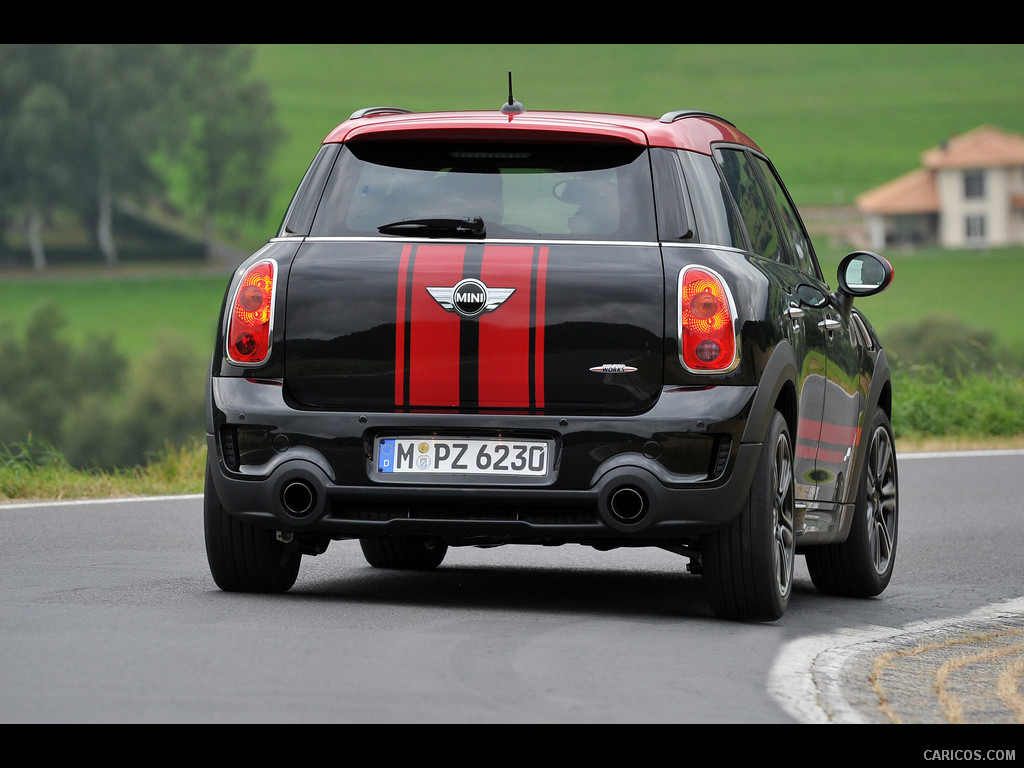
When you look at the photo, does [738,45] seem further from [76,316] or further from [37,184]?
[76,316]

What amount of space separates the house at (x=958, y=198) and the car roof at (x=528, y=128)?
105 metres

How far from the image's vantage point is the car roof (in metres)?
6.90

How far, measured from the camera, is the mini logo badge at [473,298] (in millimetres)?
6559

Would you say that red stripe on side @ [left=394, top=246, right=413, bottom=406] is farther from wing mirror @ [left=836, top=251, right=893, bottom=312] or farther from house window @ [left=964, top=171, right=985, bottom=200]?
house window @ [left=964, top=171, right=985, bottom=200]

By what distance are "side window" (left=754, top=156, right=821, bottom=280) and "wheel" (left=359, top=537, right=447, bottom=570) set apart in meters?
2.08

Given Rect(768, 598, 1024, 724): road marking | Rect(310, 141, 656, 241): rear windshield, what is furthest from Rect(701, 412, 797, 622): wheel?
Rect(310, 141, 656, 241): rear windshield

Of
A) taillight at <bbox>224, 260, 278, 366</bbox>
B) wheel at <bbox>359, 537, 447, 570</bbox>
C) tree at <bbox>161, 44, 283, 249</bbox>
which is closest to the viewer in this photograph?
taillight at <bbox>224, 260, 278, 366</bbox>

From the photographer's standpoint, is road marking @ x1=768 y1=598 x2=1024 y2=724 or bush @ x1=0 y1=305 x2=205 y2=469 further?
bush @ x1=0 y1=305 x2=205 y2=469

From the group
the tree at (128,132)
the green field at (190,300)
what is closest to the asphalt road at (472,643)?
the green field at (190,300)

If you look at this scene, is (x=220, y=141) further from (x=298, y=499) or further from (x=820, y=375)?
(x=298, y=499)

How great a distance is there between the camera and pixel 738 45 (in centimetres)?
13512

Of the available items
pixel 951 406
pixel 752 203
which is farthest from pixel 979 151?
pixel 752 203

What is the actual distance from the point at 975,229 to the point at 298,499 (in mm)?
145681
